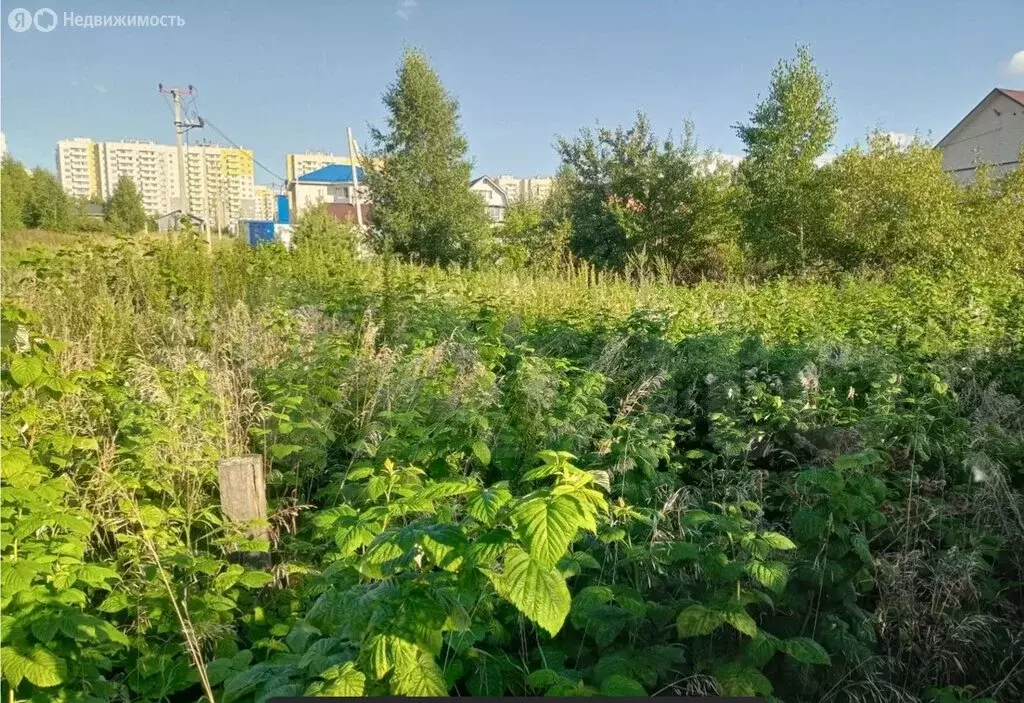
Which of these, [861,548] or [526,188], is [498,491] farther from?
[526,188]

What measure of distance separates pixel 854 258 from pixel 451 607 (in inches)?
417

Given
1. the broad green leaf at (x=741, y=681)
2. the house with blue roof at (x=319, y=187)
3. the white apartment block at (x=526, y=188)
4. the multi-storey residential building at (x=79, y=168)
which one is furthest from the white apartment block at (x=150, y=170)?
the white apartment block at (x=526, y=188)

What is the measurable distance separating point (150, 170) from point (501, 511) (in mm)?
10249

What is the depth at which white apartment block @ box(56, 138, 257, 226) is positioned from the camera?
5.95m

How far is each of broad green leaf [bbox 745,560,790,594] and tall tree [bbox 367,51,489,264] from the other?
7627mm

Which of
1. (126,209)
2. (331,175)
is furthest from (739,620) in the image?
(331,175)

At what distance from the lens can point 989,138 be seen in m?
12.2

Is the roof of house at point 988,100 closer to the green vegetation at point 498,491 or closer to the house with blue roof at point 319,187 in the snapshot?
the green vegetation at point 498,491

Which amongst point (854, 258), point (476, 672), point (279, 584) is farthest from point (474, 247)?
point (476, 672)

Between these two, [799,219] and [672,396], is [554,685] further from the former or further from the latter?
[799,219]

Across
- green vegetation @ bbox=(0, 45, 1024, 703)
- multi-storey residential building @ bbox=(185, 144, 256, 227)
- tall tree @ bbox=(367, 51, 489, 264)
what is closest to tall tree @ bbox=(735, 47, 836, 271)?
green vegetation @ bbox=(0, 45, 1024, 703)

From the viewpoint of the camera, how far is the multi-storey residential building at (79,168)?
5191 millimetres

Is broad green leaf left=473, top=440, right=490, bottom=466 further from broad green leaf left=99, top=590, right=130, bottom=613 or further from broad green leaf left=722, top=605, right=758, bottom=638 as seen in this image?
broad green leaf left=99, top=590, right=130, bottom=613

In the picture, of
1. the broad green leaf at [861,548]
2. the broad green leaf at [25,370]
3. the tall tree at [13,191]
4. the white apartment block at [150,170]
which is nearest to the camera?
the broad green leaf at [861,548]
